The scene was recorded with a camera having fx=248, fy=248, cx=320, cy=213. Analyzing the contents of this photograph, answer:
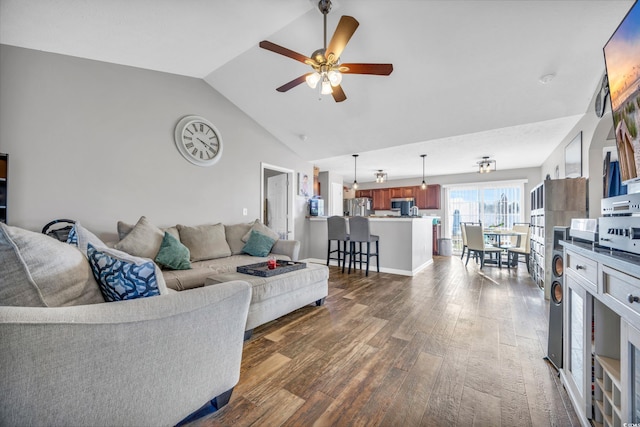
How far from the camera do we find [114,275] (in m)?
1.06

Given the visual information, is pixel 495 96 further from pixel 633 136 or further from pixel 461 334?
pixel 461 334

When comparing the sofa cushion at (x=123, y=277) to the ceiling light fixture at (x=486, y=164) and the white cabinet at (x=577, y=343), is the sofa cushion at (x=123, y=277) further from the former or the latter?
the ceiling light fixture at (x=486, y=164)

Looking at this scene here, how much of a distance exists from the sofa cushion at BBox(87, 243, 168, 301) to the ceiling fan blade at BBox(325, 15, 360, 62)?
200 centimetres

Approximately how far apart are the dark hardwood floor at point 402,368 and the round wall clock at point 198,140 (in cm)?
257

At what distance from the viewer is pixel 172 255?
2699 mm

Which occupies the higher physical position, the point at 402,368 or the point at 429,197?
the point at 429,197

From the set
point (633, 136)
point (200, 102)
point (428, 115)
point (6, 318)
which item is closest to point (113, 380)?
point (6, 318)

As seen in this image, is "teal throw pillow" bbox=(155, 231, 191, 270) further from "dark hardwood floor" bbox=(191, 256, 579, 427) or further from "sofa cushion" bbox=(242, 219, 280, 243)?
"dark hardwood floor" bbox=(191, 256, 579, 427)

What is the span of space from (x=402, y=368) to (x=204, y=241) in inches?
105

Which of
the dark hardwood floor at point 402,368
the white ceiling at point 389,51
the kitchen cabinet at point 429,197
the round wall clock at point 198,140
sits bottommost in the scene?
the dark hardwood floor at point 402,368

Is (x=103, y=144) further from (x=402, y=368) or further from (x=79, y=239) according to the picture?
(x=402, y=368)

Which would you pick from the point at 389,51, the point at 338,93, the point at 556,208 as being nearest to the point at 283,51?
the point at 338,93

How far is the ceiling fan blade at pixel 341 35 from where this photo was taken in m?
1.81

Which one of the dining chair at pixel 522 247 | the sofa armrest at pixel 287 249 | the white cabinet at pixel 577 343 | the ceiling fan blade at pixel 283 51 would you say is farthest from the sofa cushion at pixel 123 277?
the dining chair at pixel 522 247
